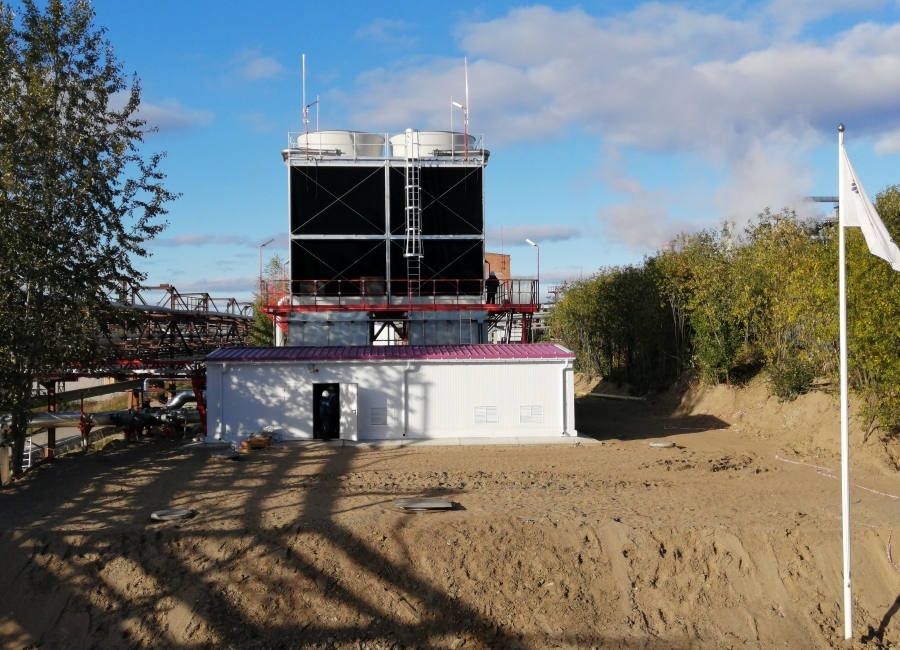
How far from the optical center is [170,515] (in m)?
13.8

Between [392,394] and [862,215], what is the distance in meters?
13.8

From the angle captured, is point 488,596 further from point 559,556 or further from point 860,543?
point 860,543

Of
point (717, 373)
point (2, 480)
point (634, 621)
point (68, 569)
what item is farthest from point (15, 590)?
point (717, 373)

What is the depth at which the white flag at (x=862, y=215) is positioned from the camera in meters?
10.3

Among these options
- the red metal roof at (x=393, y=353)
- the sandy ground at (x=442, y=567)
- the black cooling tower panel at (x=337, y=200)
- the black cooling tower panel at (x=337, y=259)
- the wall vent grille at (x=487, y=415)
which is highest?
the black cooling tower panel at (x=337, y=200)

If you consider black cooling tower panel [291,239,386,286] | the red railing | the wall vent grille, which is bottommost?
the wall vent grille

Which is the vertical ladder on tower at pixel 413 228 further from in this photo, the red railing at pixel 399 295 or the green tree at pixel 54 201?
the green tree at pixel 54 201

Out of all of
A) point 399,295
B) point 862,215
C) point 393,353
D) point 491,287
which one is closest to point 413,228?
Result: point 399,295

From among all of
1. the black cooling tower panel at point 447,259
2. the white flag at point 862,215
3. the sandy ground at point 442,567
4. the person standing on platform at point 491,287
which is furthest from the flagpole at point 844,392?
the black cooling tower panel at point 447,259

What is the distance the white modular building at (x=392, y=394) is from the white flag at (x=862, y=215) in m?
11.8

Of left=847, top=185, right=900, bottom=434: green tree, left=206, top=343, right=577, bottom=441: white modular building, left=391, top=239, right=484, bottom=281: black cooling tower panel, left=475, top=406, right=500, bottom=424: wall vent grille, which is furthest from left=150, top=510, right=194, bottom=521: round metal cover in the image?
left=391, top=239, right=484, bottom=281: black cooling tower panel

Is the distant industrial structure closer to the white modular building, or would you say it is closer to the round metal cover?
the white modular building

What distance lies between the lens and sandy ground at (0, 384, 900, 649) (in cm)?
1159

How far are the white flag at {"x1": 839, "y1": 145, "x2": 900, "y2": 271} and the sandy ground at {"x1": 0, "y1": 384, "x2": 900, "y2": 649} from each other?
17.7 ft
